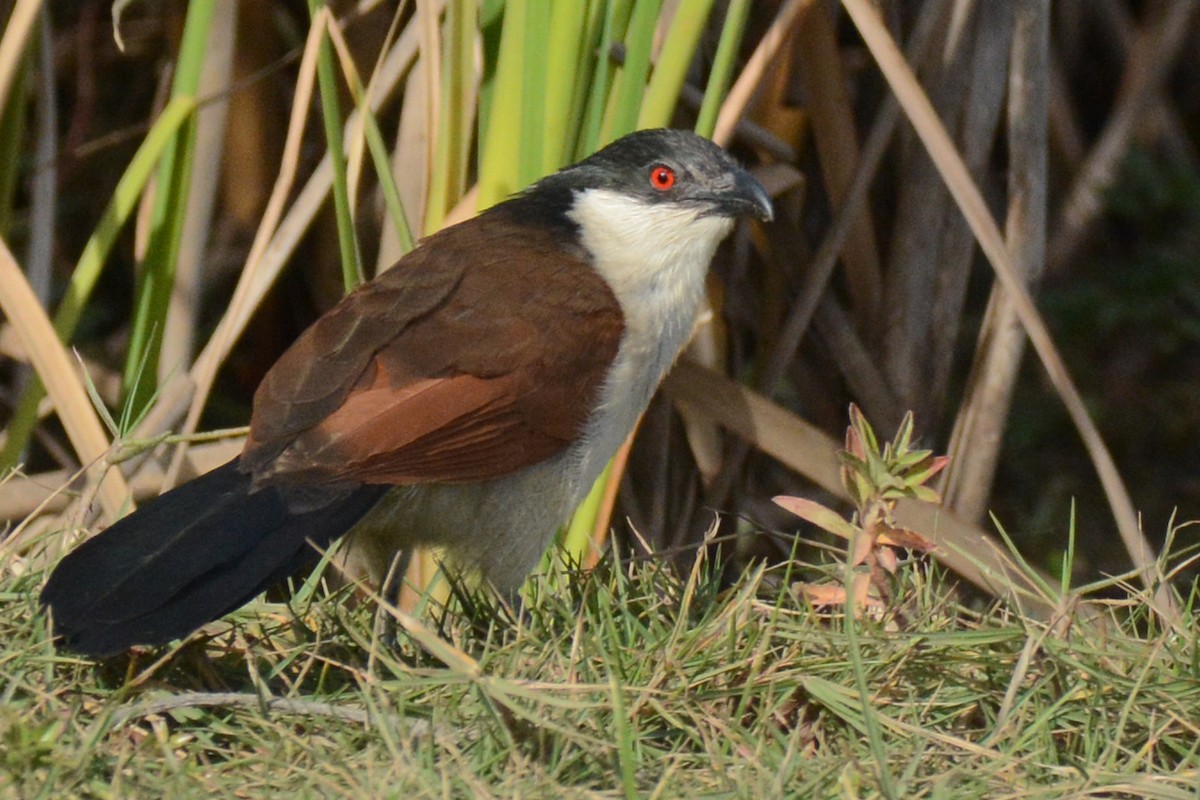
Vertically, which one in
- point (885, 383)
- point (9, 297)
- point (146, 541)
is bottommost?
point (885, 383)

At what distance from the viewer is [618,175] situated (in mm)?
2508

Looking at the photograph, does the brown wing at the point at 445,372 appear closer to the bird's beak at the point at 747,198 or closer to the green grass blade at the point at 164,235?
the bird's beak at the point at 747,198

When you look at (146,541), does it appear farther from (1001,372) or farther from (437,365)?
(1001,372)

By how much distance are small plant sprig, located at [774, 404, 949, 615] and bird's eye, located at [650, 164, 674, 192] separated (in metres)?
0.84

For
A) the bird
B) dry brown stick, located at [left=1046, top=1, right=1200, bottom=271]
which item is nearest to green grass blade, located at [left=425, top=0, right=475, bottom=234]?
the bird

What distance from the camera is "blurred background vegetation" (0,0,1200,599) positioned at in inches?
95.0

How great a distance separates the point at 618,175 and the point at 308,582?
0.93 metres

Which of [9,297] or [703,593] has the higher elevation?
[9,297]

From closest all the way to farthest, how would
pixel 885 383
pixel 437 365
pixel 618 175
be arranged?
pixel 437 365 < pixel 618 175 < pixel 885 383

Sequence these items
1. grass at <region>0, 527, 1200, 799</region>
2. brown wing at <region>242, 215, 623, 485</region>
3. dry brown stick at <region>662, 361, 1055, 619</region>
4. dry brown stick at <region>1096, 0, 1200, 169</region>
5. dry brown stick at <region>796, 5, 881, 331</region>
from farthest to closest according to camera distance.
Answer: dry brown stick at <region>1096, 0, 1200, 169</region>, dry brown stick at <region>796, 5, 881, 331</region>, dry brown stick at <region>662, 361, 1055, 619</region>, brown wing at <region>242, 215, 623, 485</region>, grass at <region>0, 527, 1200, 799</region>

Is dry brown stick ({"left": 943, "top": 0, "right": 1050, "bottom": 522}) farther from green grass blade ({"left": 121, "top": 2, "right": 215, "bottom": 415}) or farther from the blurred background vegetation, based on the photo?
green grass blade ({"left": 121, "top": 2, "right": 215, "bottom": 415})

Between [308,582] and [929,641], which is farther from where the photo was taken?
[308,582]

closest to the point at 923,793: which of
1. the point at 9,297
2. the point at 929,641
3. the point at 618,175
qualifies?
the point at 929,641

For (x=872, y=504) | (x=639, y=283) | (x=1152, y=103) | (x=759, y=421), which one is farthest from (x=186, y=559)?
(x=1152, y=103)
